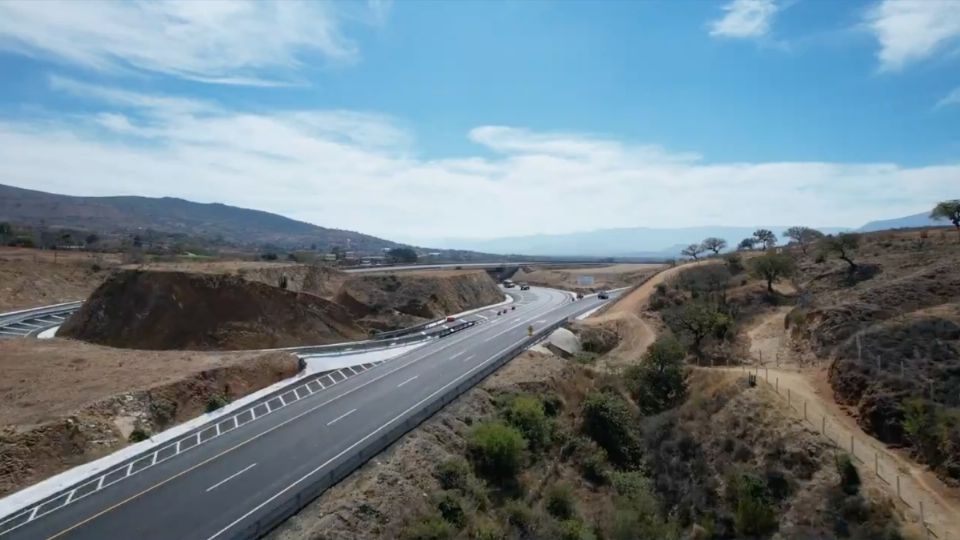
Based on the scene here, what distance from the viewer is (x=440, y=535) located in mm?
20438

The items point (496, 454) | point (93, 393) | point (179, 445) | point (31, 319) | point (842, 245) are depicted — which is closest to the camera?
point (179, 445)

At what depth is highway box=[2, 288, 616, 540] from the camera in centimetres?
1872

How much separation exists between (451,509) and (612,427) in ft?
42.7

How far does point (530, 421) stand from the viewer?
30891 millimetres

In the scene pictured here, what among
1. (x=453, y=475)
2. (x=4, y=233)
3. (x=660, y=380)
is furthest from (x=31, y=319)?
(x=4, y=233)

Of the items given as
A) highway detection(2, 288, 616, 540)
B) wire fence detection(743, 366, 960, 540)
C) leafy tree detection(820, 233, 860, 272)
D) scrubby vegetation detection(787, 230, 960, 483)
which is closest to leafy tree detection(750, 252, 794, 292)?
leafy tree detection(820, 233, 860, 272)

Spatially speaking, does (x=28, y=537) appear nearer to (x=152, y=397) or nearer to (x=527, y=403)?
(x=152, y=397)

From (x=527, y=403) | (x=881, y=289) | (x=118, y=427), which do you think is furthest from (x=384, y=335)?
(x=881, y=289)

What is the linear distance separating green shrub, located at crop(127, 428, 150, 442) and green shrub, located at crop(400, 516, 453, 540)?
1348 cm

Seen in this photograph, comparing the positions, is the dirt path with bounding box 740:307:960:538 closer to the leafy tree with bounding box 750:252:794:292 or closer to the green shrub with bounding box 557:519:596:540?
the green shrub with bounding box 557:519:596:540

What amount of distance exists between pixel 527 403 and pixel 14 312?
5906 centimetres

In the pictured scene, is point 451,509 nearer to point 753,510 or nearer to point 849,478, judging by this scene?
point 753,510

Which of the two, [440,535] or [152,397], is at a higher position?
[152,397]

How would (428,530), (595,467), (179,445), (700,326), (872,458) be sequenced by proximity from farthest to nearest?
(700,326) → (595,467) → (179,445) → (872,458) → (428,530)
